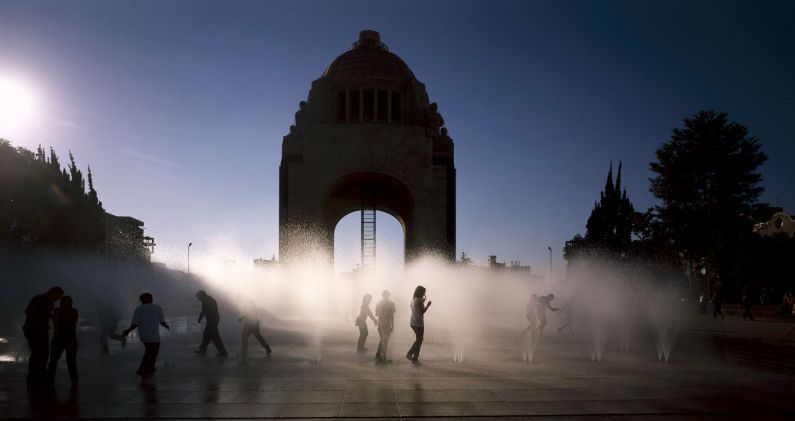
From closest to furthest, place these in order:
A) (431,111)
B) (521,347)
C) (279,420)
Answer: (279,420)
(521,347)
(431,111)

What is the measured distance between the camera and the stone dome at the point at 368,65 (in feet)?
124

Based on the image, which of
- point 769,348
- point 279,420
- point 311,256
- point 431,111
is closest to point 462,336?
point 769,348

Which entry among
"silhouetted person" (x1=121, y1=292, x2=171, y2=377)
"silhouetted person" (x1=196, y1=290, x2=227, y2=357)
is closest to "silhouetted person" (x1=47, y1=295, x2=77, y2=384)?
"silhouetted person" (x1=121, y1=292, x2=171, y2=377)

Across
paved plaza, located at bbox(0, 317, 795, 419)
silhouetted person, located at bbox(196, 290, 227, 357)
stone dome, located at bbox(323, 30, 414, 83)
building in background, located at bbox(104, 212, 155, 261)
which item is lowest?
paved plaza, located at bbox(0, 317, 795, 419)

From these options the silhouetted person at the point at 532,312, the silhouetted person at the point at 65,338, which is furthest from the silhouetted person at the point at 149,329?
the silhouetted person at the point at 532,312

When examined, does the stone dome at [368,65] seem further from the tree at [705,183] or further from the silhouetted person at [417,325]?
the silhouetted person at [417,325]

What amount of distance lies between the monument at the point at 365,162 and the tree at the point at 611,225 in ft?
55.6

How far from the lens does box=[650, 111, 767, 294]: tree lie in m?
39.6

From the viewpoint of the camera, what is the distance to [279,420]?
7.11 meters

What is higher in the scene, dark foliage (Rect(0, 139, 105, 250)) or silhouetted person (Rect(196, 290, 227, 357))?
dark foliage (Rect(0, 139, 105, 250))

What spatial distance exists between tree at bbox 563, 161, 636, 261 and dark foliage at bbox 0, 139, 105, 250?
35480mm

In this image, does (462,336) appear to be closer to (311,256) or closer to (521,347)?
(521,347)

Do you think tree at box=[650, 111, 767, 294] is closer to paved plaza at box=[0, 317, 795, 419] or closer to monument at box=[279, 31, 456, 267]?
monument at box=[279, 31, 456, 267]

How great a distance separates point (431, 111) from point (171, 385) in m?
30.7
